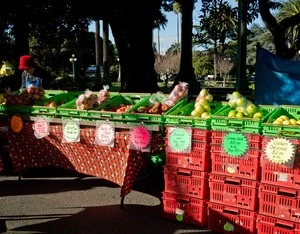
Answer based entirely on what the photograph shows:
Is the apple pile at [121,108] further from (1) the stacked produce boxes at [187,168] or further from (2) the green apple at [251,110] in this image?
(2) the green apple at [251,110]

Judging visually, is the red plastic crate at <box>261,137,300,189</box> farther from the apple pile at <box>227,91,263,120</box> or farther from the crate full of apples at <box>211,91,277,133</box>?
the apple pile at <box>227,91,263,120</box>

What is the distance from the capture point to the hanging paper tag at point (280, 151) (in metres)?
3.90

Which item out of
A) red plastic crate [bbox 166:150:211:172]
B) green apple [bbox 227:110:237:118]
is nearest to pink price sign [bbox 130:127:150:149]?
red plastic crate [bbox 166:150:211:172]

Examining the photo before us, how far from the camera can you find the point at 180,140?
4.65 meters

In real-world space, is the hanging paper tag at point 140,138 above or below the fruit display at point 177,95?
below

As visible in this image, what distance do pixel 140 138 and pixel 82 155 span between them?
1.18 meters

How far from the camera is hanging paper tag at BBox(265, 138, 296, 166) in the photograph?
12.8 ft

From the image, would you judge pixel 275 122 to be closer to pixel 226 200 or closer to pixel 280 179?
pixel 280 179

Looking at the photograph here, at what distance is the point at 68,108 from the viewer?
19.4 ft

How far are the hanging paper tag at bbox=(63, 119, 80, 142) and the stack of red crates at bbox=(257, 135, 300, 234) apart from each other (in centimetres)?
260

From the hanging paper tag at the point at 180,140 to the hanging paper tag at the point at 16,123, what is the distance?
8.63 feet

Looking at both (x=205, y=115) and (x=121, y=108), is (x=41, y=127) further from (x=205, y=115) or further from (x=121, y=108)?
(x=205, y=115)

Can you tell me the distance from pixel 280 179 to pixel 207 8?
39.1ft

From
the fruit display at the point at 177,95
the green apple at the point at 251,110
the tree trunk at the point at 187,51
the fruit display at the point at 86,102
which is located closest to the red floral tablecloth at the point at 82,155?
the fruit display at the point at 86,102
